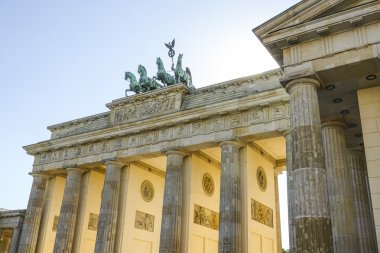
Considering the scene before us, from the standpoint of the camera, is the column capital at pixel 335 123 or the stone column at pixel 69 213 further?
the stone column at pixel 69 213

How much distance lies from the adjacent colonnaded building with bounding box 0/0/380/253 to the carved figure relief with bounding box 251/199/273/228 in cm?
12

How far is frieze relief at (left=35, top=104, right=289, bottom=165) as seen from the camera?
24094mm

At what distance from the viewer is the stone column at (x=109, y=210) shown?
2711 cm

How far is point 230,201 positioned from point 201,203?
463cm

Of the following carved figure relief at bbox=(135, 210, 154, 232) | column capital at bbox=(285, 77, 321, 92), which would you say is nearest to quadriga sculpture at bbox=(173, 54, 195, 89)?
carved figure relief at bbox=(135, 210, 154, 232)

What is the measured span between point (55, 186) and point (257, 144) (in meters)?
17.3

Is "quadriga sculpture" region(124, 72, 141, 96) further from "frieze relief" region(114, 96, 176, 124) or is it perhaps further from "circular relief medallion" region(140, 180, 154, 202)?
"circular relief medallion" region(140, 180, 154, 202)

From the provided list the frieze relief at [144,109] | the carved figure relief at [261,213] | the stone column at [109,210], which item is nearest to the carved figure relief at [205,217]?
the carved figure relief at [261,213]

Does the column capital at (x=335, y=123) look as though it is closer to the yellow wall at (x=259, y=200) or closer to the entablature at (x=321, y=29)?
the entablature at (x=321, y=29)

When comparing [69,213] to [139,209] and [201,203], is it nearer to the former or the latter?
[139,209]

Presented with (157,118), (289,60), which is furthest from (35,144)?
(289,60)

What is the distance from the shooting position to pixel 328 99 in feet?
50.3

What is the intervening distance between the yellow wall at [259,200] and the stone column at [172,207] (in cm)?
433

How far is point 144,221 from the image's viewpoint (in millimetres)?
30609
